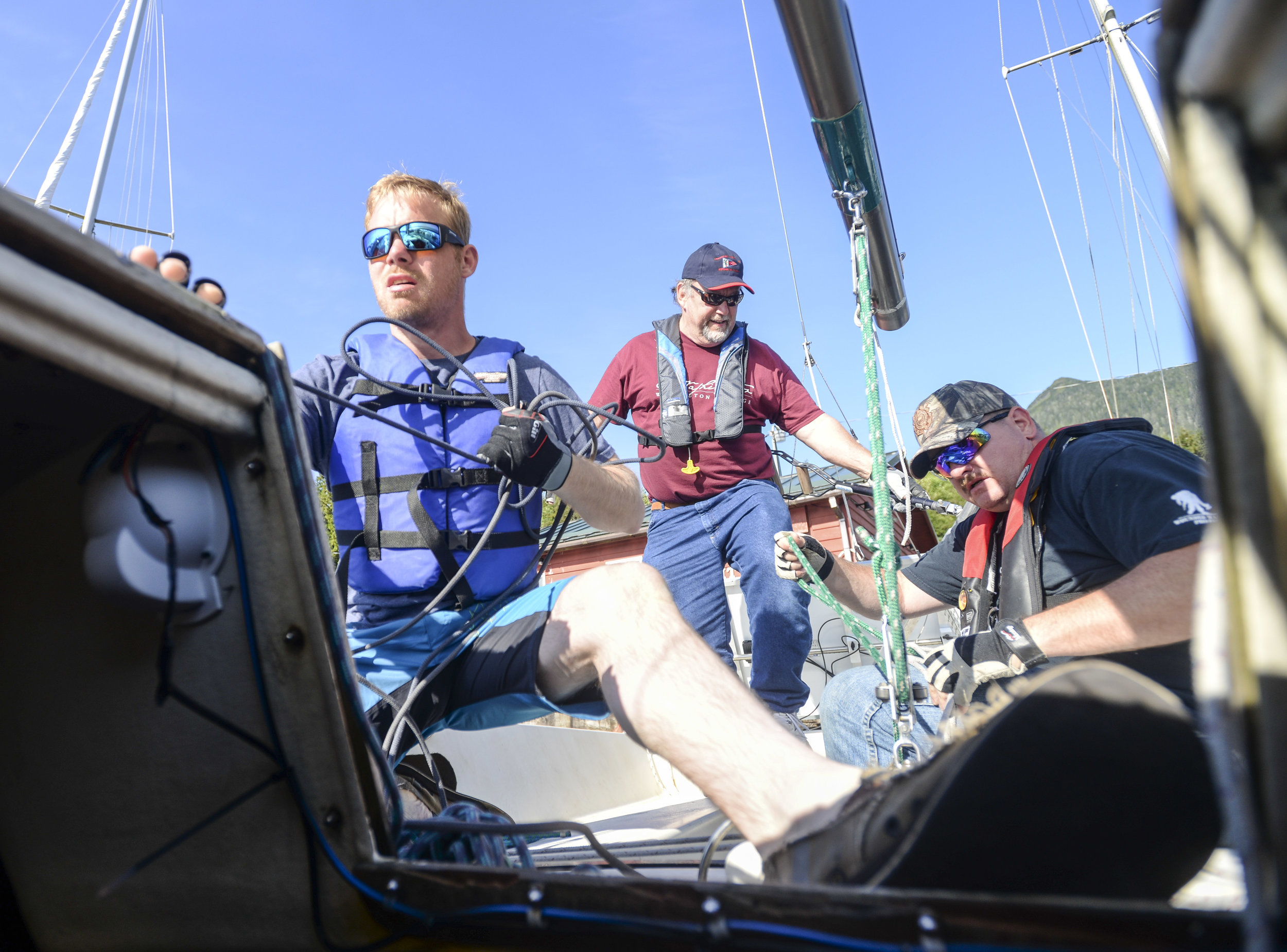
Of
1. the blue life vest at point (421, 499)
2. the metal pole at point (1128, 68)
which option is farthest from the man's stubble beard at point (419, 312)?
the metal pole at point (1128, 68)

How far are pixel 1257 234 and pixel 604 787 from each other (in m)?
4.93

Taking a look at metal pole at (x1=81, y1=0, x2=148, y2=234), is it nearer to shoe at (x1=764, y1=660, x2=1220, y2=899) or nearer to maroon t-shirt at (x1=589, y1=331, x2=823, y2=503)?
maroon t-shirt at (x1=589, y1=331, x2=823, y2=503)

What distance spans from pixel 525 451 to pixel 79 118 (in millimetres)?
9585

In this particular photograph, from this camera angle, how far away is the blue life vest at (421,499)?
1.81 m

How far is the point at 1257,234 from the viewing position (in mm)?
481

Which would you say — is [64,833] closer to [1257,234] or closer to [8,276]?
[8,276]

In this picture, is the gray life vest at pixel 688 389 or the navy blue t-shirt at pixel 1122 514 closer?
the navy blue t-shirt at pixel 1122 514

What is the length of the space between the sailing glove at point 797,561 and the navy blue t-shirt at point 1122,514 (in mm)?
885

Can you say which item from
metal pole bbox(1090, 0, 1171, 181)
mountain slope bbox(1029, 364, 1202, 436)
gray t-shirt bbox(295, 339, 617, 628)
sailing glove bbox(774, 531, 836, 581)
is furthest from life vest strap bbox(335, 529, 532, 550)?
mountain slope bbox(1029, 364, 1202, 436)

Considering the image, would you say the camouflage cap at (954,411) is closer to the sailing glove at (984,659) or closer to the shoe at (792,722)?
the sailing glove at (984,659)

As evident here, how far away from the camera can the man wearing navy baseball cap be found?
Answer: 3.14m

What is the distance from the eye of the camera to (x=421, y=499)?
183 centimetres

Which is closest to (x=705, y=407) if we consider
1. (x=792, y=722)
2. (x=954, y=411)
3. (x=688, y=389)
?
(x=688, y=389)

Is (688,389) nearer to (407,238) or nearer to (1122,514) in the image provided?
(407,238)
